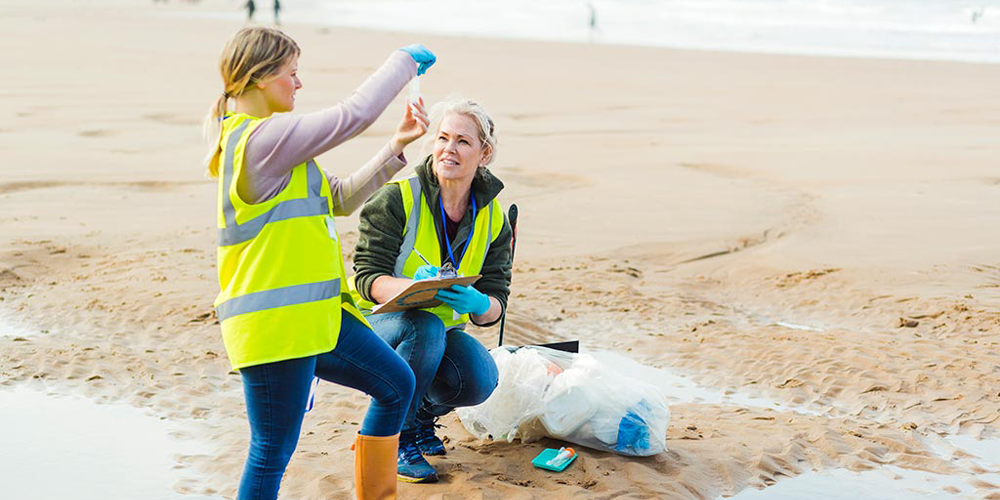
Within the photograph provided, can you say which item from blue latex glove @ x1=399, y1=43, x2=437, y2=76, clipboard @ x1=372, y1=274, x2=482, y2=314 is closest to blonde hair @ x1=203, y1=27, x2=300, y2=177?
blue latex glove @ x1=399, y1=43, x2=437, y2=76

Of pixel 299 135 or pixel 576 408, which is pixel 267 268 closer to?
pixel 299 135

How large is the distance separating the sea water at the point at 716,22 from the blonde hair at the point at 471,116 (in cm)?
2572

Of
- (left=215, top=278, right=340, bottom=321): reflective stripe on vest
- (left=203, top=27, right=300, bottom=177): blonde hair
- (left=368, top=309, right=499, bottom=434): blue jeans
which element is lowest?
(left=368, top=309, right=499, bottom=434): blue jeans

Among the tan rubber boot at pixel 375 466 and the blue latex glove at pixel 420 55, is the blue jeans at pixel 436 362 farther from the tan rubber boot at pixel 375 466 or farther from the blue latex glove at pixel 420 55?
the blue latex glove at pixel 420 55

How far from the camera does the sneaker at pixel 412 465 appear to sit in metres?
4.12

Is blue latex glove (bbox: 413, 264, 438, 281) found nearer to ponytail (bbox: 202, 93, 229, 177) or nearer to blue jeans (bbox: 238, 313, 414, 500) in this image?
blue jeans (bbox: 238, 313, 414, 500)

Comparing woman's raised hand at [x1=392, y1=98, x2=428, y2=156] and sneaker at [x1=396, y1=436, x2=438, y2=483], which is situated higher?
woman's raised hand at [x1=392, y1=98, x2=428, y2=156]

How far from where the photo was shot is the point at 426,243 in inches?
163

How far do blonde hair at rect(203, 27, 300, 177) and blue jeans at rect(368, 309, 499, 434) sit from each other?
1096 mm

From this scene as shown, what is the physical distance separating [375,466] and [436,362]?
51cm

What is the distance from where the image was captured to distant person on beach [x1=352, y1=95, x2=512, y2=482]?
4.02 meters

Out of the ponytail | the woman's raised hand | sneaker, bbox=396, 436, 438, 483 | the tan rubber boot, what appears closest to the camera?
the ponytail

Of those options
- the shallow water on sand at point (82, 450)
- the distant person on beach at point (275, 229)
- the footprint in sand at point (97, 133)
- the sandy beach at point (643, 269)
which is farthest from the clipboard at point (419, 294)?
the footprint in sand at point (97, 133)

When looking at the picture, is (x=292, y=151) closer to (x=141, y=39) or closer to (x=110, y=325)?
(x=110, y=325)
